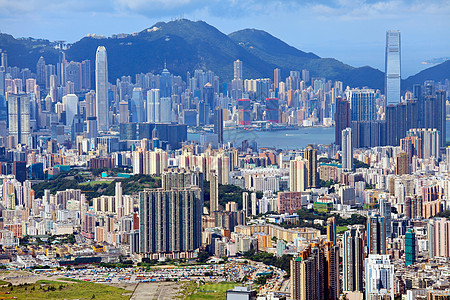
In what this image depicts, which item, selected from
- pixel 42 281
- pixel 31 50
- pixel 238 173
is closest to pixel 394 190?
pixel 238 173

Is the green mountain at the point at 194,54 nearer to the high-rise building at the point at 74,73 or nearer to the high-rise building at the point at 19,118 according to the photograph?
the high-rise building at the point at 74,73

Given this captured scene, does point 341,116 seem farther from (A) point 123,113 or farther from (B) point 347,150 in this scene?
(A) point 123,113

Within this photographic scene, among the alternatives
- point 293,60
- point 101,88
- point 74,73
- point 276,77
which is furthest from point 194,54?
point 101,88

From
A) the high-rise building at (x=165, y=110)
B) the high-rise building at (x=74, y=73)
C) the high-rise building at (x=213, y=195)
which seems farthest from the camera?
the high-rise building at (x=74, y=73)

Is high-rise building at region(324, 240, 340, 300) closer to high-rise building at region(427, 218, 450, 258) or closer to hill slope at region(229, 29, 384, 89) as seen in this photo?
high-rise building at region(427, 218, 450, 258)

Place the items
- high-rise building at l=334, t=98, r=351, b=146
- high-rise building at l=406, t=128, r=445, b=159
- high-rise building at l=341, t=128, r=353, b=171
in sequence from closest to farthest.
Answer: high-rise building at l=341, t=128, r=353, b=171
high-rise building at l=406, t=128, r=445, b=159
high-rise building at l=334, t=98, r=351, b=146

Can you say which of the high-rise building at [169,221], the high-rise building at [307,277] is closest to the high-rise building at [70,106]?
the high-rise building at [169,221]

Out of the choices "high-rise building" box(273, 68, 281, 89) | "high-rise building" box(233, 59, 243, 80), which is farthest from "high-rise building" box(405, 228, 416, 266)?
"high-rise building" box(233, 59, 243, 80)
